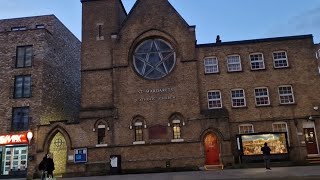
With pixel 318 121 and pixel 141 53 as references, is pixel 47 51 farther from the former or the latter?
pixel 318 121

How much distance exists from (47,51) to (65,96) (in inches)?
244

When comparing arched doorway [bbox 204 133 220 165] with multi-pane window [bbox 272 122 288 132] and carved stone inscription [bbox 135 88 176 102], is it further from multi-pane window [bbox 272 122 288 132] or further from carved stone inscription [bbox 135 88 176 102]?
multi-pane window [bbox 272 122 288 132]

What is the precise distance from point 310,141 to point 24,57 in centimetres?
2824

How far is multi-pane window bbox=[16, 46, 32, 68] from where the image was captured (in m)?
33.1

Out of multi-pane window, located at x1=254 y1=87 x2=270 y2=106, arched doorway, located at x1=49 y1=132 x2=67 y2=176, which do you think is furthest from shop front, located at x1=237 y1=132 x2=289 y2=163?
arched doorway, located at x1=49 y1=132 x2=67 y2=176

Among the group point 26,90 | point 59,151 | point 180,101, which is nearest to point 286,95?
point 180,101

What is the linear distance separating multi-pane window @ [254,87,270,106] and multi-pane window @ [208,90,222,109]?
3245 mm

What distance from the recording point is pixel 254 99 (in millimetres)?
28719

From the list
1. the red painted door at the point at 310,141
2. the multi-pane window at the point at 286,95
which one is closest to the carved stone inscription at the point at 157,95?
the multi-pane window at the point at 286,95

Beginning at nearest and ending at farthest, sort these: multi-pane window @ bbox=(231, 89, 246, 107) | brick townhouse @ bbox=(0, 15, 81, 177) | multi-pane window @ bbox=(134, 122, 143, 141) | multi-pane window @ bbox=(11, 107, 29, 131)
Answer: multi-pane window @ bbox=(134, 122, 143, 141), multi-pane window @ bbox=(231, 89, 246, 107), brick townhouse @ bbox=(0, 15, 81, 177), multi-pane window @ bbox=(11, 107, 29, 131)

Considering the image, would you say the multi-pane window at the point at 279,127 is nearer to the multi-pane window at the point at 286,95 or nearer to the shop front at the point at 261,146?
the shop front at the point at 261,146

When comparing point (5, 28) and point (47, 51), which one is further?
point (5, 28)

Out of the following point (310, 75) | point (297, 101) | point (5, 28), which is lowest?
point (297, 101)

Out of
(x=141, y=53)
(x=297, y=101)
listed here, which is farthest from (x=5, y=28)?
(x=297, y=101)
